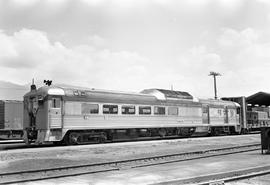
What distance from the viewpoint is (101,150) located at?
714 inches

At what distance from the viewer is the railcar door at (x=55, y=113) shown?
66.4 ft

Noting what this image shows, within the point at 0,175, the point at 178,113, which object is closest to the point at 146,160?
the point at 0,175

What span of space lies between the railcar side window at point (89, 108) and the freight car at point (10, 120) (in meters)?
9.28

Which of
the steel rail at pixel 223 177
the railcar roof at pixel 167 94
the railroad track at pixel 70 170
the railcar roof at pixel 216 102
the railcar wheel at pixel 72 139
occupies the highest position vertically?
the railcar roof at pixel 167 94

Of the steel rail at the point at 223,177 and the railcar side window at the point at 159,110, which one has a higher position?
the railcar side window at the point at 159,110

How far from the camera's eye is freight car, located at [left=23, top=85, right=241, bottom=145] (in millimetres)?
20609

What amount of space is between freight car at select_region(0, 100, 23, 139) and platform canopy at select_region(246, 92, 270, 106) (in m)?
25.0

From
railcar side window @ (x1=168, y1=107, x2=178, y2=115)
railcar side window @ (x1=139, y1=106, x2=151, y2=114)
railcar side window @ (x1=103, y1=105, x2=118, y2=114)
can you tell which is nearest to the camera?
railcar side window @ (x1=103, y1=105, x2=118, y2=114)

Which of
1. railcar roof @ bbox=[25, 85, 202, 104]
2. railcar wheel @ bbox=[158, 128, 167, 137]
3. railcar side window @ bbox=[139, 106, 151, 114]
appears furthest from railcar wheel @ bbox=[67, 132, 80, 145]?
railcar wheel @ bbox=[158, 128, 167, 137]

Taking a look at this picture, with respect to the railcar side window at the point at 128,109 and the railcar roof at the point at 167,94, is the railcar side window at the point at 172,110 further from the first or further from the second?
the railcar side window at the point at 128,109

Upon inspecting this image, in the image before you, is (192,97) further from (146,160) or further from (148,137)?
(146,160)

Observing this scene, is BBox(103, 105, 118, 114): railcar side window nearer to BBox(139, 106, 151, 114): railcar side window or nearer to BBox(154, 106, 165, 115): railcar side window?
BBox(139, 106, 151, 114): railcar side window

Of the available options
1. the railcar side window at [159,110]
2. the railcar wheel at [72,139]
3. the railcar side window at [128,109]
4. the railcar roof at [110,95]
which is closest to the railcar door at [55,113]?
the railcar roof at [110,95]

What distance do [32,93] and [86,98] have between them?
3205 mm
